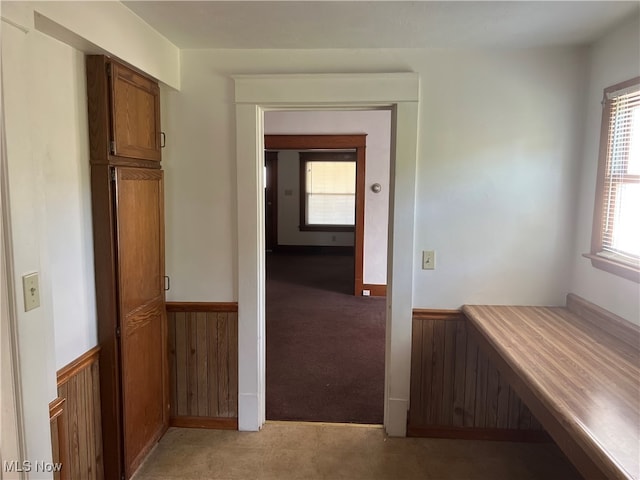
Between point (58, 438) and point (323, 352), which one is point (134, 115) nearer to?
point (58, 438)

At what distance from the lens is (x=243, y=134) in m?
2.53

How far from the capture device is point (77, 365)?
1.86 m

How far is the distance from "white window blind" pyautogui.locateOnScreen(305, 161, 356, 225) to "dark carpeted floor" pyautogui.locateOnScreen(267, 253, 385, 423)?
2827mm

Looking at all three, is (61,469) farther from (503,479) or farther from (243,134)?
(503,479)

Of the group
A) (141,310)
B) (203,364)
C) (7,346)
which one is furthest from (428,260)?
(7,346)

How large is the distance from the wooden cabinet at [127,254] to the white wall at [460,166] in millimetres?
195

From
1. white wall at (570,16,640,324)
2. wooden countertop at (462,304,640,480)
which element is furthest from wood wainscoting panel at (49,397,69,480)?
white wall at (570,16,640,324)

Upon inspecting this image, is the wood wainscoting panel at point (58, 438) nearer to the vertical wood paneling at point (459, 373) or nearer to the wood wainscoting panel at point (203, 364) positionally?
the wood wainscoting panel at point (203, 364)

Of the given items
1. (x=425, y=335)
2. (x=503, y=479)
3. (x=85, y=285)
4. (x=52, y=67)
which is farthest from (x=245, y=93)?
(x=503, y=479)

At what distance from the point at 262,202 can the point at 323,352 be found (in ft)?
6.51

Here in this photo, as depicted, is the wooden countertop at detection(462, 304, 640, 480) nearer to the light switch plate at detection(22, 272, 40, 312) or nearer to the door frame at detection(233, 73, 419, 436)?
the door frame at detection(233, 73, 419, 436)

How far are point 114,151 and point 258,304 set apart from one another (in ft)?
3.91

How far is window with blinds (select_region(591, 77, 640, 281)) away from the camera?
2035 millimetres

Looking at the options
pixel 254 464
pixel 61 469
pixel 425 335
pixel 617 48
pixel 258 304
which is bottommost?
pixel 254 464
